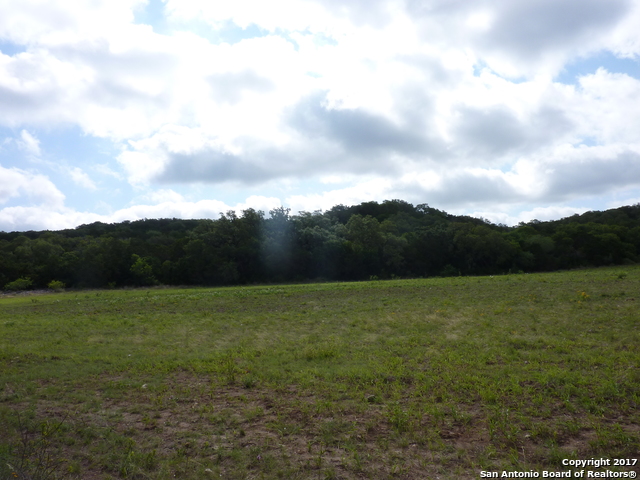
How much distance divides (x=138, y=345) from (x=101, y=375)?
152 inches

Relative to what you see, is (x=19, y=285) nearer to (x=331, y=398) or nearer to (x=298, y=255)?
(x=298, y=255)

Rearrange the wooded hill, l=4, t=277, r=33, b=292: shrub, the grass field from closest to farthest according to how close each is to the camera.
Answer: the grass field → l=4, t=277, r=33, b=292: shrub → the wooded hill

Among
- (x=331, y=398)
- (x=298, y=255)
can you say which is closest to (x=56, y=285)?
(x=298, y=255)

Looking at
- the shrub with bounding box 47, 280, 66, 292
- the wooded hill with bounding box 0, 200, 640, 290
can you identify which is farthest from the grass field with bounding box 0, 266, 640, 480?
the shrub with bounding box 47, 280, 66, 292

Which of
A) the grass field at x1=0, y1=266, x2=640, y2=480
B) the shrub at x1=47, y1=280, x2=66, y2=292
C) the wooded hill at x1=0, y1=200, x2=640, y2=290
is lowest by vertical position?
the grass field at x1=0, y1=266, x2=640, y2=480

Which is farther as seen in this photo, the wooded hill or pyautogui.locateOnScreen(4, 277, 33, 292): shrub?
the wooded hill

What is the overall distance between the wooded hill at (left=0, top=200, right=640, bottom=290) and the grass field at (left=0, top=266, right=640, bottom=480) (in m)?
39.7

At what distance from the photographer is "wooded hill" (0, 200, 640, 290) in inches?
2144

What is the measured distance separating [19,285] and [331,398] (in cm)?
5772

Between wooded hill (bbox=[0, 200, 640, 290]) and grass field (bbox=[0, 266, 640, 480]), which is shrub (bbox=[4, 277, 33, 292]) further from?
grass field (bbox=[0, 266, 640, 480])

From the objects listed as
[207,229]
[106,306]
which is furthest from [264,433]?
[207,229]

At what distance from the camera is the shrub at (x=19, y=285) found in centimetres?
5181

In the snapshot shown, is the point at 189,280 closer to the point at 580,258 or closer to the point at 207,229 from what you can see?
the point at 207,229

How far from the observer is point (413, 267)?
58.9 m
